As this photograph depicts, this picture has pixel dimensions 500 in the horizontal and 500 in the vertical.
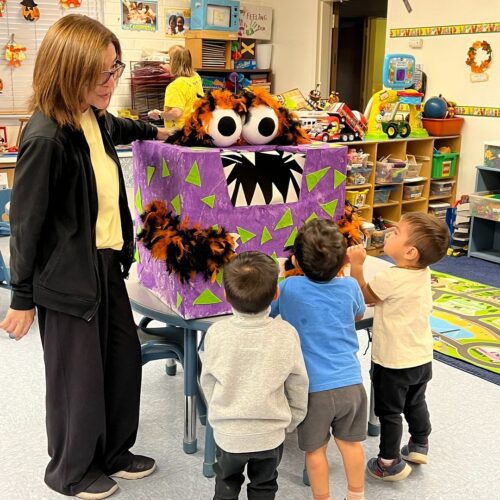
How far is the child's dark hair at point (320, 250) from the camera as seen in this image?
5.20 feet

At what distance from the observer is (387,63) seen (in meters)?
4.81

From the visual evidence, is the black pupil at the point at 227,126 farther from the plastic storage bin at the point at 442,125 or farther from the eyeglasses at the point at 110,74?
the plastic storage bin at the point at 442,125

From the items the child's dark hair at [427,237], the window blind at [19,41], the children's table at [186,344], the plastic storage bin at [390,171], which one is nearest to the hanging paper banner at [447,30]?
the plastic storage bin at [390,171]

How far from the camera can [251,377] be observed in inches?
58.8

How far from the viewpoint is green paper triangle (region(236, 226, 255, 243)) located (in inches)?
73.1

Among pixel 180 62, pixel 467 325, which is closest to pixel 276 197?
pixel 467 325

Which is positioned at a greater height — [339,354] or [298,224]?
[298,224]

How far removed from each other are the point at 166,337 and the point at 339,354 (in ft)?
2.77

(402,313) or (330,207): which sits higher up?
(330,207)

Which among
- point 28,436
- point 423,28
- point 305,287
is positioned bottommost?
point 28,436

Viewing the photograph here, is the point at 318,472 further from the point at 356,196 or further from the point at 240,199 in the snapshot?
the point at 356,196

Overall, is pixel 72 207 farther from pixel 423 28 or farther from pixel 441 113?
pixel 423 28

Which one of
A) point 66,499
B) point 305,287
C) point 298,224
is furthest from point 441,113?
point 66,499

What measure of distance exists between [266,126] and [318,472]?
3.41 feet
